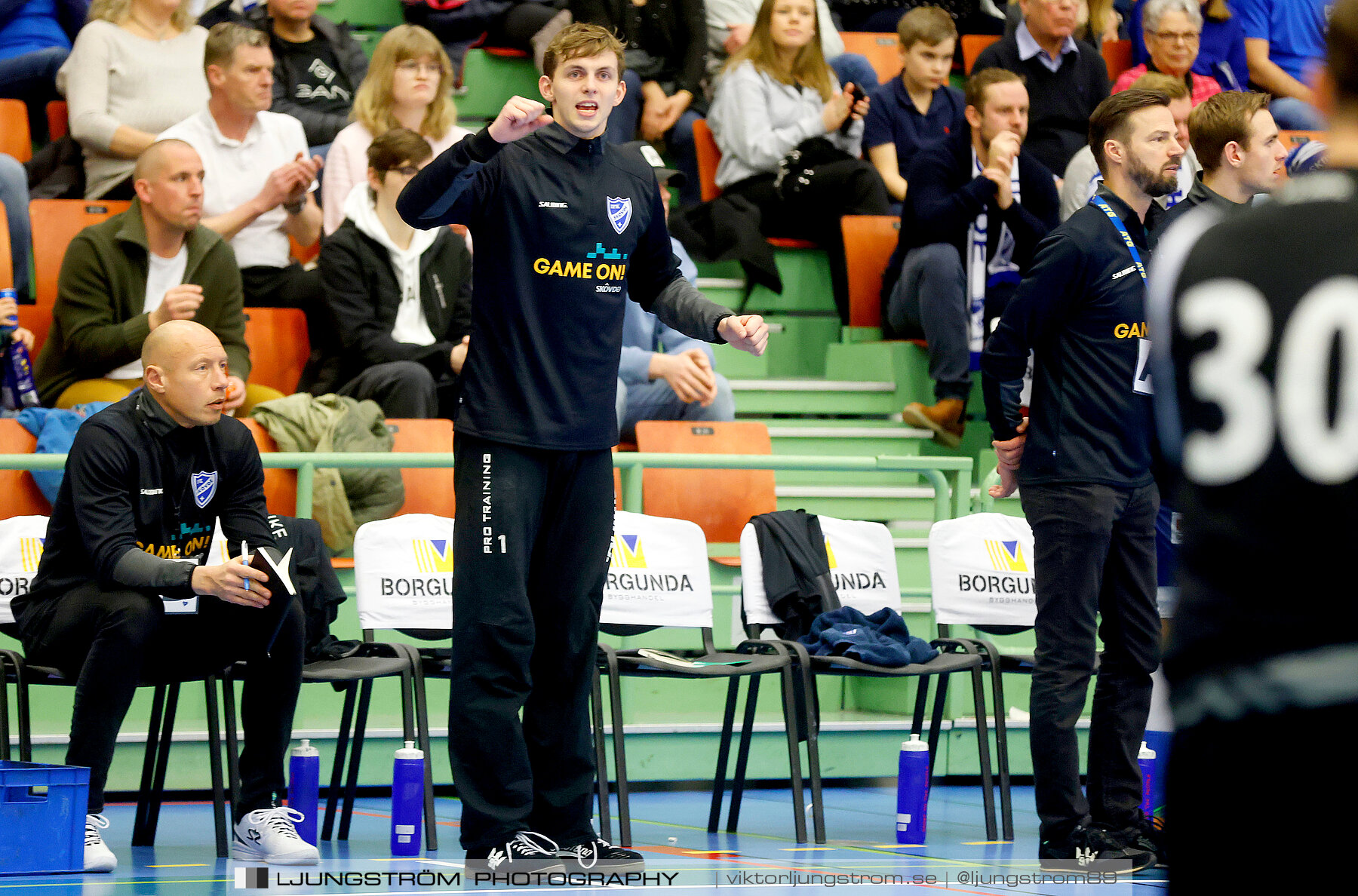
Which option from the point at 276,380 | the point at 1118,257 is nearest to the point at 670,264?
the point at 1118,257

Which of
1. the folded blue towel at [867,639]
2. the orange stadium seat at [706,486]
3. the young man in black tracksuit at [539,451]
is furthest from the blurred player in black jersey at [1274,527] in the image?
the orange stadium seat at [706,486]

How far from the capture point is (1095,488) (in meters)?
4.48

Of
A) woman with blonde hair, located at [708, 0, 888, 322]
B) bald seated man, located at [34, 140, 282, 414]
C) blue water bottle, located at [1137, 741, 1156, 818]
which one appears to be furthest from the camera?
woman with blonde hair, located at [708, 0, 888, 322]

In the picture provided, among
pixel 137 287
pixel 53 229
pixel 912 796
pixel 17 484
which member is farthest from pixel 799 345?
pixel 17 484

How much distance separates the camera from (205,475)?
15.7ft

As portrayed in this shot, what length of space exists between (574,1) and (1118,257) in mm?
4601

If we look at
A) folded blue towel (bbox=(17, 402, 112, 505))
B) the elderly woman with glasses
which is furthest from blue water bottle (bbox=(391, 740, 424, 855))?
the elderly woman with glasses

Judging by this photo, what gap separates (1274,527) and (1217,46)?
8636 millimetres

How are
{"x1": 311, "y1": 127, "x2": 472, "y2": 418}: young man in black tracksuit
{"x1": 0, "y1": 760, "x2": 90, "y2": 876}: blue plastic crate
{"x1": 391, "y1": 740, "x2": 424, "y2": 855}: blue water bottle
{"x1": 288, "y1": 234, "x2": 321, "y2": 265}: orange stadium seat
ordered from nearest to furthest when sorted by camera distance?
{"x1": 0, "y1": 760, "x2": 90, "y2": 876}: blue plastic crate
{"x1": 391, "y1": 740, "x2": 424, "y2": 855}: blue water bottle
{"x1": 311, "y1": 127, "x2": 472, "y2": 418}: young man in black tracksuit
{"x1": 288, "y1": 234, "x2": 321, "y2": 265}: orange stadium seat

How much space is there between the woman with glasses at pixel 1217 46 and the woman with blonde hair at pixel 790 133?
2.19 m

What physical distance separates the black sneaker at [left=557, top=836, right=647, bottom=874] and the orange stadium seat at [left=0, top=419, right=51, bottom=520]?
265cm

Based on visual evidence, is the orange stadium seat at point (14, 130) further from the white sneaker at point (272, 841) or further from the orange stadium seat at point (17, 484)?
the white sneaker at point (272, 841)

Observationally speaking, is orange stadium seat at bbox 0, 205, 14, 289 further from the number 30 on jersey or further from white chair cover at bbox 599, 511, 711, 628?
the number 30 on jersey

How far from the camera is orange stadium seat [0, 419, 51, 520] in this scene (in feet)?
18.9
